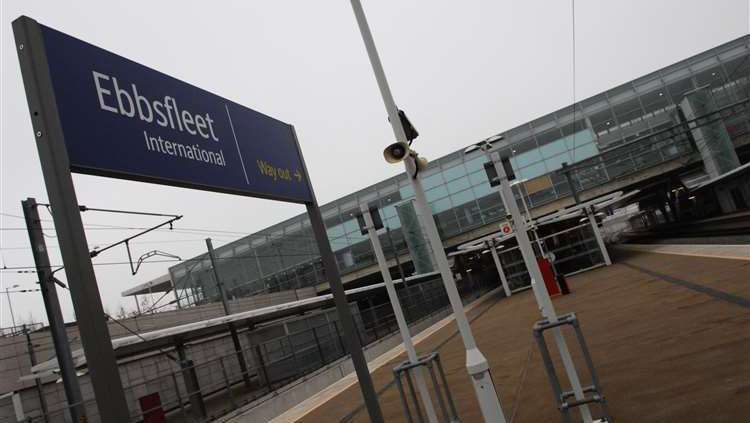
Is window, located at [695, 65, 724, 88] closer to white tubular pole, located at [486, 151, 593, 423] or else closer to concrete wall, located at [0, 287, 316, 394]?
concrete wall, located at [0, 287, 316, 394]

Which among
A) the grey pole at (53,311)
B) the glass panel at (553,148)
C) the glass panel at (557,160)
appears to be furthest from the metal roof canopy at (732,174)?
the grey pole at (53,311)

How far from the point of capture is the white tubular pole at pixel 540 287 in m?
4.81

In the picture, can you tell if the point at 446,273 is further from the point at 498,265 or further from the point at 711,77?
the point at 711,77

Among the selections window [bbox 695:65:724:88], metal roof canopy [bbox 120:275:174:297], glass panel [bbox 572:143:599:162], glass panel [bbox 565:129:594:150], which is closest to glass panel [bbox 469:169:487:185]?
glass panel [bbox 565:129:594:150]

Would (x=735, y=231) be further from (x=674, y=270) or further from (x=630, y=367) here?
(x=630, y=367)

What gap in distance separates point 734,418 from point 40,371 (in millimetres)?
15826

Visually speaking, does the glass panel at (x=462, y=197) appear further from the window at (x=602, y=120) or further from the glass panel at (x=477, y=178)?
the window at (x=602, y=120)

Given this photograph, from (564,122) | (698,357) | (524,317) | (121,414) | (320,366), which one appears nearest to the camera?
(121,414)

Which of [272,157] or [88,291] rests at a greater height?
[272,157]

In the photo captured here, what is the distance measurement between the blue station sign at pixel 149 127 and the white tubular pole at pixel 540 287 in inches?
93.2

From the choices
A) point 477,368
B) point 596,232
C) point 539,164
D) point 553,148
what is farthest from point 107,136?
point 553,148

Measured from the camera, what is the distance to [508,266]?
27734 millimetres

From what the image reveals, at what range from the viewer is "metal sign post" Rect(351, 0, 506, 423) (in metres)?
4.02

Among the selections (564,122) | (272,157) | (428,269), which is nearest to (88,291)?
(272,157)
